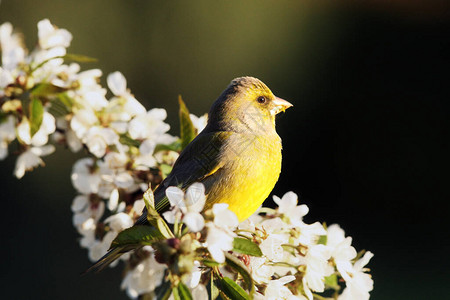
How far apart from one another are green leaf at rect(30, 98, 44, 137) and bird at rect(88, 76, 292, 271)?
0.36 m

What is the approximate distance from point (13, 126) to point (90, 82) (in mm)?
237

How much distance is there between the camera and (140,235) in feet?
3.90

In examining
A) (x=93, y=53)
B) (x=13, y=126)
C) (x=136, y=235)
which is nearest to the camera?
(x=136, y=235)

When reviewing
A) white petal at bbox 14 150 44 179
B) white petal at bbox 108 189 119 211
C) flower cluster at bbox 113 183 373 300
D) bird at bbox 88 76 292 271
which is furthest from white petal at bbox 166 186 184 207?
white petal at bbox 14 150 44 179

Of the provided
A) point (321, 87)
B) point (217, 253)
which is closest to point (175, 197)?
point (217, 253)

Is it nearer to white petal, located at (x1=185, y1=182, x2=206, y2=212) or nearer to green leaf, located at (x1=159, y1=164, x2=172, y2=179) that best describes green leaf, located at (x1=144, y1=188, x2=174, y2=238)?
white petal, located at (x1=185, y1=182, x2=206, y2=212)

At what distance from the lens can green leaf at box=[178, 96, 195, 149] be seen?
162 centimetres

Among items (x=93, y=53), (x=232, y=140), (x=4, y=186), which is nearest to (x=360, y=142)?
(x=93, y=53)

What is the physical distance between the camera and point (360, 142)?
548 centimetres

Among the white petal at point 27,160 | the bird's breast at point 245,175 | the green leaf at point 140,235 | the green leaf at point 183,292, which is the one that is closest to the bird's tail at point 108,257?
the green leaf at point 140,235

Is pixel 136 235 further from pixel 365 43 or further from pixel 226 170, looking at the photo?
pixel 365 43

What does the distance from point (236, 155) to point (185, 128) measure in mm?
161

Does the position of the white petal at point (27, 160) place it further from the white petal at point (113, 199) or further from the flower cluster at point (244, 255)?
the flower cluster at point (244, 255)

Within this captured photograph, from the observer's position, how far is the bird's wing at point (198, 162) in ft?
5.14
